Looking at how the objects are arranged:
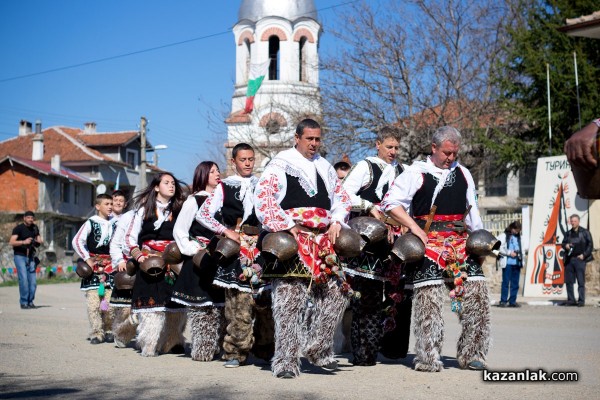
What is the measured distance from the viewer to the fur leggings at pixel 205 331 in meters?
9.51

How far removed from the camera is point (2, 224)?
48.7m

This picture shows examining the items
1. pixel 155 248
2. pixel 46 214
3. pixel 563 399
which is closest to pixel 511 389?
pixel 563 399

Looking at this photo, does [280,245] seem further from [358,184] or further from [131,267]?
[131,267]

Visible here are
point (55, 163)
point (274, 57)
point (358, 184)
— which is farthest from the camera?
point (55, 163)

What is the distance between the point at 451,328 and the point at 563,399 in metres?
7.23

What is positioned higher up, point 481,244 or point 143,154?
point 143,154

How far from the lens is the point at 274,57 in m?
56.3

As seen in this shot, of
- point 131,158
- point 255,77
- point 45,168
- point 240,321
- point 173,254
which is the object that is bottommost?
point 240,321

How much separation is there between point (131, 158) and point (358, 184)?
227ft

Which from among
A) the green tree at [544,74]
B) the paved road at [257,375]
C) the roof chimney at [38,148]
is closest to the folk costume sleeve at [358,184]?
the paved road at [257,375]

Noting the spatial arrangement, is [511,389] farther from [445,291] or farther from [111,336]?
[111,336]

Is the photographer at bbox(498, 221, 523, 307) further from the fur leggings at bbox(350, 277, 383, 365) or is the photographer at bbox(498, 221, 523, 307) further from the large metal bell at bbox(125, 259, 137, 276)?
the fur leggings at bbox(350, 277, 383, 365)

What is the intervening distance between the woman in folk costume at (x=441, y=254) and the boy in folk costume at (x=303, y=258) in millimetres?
672

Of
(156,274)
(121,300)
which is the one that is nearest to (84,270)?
(121,300)
